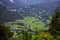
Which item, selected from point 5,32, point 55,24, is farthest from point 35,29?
point 5,32

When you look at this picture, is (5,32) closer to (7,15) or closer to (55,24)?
(7,15)

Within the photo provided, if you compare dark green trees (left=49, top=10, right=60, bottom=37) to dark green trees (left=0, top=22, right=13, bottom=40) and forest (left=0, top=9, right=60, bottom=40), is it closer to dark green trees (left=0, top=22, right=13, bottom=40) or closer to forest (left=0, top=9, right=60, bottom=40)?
forest (left=0, top=9, right=60, bottom=40)

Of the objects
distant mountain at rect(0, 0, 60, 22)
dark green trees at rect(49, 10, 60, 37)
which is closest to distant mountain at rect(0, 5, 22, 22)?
distant mountain at rect(0, 0, 60, 22)

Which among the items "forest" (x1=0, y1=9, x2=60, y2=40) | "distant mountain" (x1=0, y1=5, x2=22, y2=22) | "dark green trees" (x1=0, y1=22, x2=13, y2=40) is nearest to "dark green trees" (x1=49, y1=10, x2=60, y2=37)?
"forest" (x1=0, y1=9, x2=60, y2=40)

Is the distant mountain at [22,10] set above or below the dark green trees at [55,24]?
above

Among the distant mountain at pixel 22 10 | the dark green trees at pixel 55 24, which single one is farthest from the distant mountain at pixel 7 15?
the dark green trees at pixel 55 24

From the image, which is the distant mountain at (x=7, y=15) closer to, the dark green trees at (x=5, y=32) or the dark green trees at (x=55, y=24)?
the dark green trees at (x=5, y=32)

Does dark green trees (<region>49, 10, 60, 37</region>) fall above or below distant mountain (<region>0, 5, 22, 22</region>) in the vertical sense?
below

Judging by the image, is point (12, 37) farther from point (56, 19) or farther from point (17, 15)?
point (56, 19)
